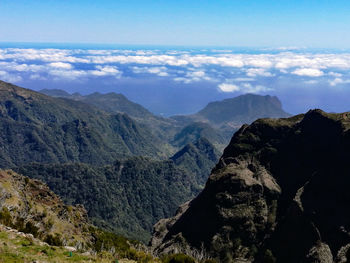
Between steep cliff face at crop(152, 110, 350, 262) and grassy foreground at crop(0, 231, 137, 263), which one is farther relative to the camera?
steep cliff face at crop(152, 110, 350, 262)

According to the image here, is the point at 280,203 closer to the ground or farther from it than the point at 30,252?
closer to the ground

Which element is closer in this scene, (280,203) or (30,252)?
(30,252)

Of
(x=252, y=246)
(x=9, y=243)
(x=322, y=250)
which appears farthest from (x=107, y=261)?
(x=252, y=246)

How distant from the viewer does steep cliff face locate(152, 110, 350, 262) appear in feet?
406

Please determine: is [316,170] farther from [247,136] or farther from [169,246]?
[169,246]

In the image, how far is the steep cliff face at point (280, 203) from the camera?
4875 inches

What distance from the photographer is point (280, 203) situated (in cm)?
14900

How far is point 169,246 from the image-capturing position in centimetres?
13900

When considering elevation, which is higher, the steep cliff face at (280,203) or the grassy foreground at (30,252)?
the grassy foreground at (30,252)

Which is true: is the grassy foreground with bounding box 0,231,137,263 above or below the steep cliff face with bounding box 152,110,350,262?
above

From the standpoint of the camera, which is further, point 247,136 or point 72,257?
point 247,136

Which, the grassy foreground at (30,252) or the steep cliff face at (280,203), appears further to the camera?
the steep cliff face at (280,203)

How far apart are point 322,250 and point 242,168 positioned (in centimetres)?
5670

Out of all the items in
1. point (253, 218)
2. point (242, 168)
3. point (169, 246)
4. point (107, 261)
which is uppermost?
point (107, 261)
